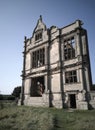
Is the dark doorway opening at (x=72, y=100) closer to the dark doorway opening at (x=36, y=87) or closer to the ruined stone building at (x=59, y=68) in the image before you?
the ruined stone building at (x=59, y=68)

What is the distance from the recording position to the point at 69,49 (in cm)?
2067

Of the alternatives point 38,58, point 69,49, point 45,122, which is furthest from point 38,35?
point 45,122

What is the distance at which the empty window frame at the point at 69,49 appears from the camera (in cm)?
2006

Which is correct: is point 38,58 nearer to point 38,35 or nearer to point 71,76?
point 38,35

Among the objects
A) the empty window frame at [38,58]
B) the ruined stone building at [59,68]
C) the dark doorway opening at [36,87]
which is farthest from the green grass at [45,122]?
the empty window frame at [38,58]

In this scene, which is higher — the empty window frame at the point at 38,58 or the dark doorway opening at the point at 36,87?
the empty window frame at the point at 38,58

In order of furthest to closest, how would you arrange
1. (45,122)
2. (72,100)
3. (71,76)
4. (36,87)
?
1. (36,87)
2. (72,100)
3. (71,76)
4. (45,122)

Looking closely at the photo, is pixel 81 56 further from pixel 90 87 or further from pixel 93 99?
pixel 93 99

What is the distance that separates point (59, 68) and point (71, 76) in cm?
238

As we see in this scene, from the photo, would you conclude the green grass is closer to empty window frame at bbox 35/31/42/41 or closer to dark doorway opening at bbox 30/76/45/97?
dark doorway opening at bbox 30/76/45/97

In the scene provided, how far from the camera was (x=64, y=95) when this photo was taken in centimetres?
1914

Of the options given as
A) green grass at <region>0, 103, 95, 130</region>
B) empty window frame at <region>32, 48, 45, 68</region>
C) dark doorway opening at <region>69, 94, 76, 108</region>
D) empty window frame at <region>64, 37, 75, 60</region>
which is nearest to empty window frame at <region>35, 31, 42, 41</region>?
empty window frame at <region>32, 48, 45, 68</region>

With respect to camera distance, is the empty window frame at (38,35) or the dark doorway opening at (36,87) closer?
the dark doorway opening at (36,87)

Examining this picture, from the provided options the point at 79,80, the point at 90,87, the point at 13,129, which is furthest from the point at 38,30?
the point at 13,129
